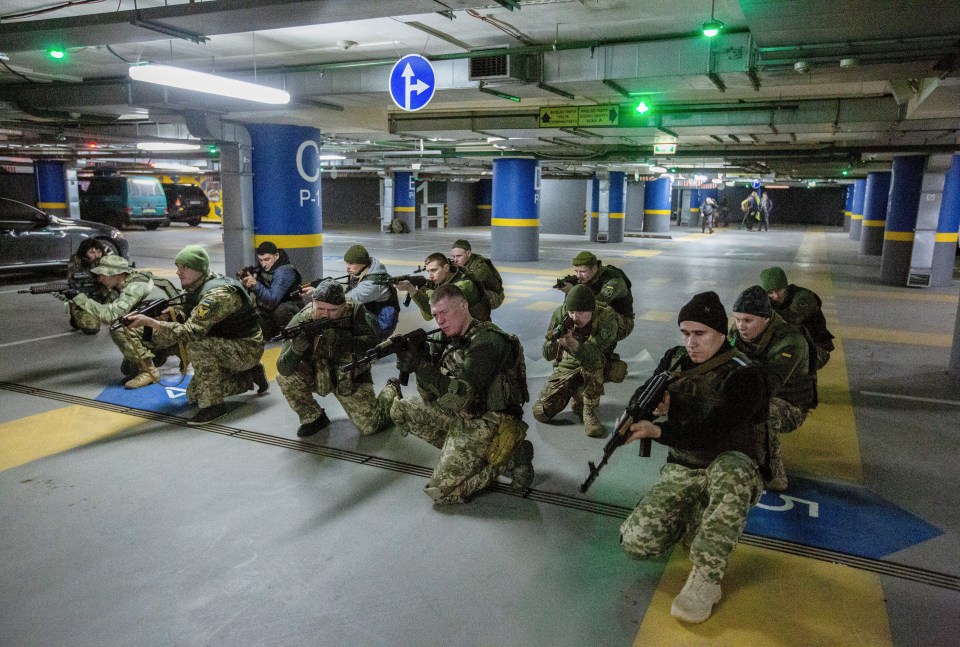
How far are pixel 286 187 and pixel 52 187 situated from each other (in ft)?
54.7

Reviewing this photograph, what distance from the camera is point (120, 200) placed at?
26438mm

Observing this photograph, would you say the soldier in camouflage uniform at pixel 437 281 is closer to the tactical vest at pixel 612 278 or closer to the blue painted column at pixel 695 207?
the tactical vest at pixel 612 278

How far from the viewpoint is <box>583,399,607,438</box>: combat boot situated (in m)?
5.54

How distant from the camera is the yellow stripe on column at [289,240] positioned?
10.7 m

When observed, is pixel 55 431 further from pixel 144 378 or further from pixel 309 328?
pixel 309 328

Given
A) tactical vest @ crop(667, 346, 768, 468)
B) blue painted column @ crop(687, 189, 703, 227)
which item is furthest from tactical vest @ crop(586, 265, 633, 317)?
blue painted column @ crop(687, 189, 703, 227)

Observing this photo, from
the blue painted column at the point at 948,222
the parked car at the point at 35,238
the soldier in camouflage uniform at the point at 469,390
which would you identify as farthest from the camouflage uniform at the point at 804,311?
the parked car at the point at 35,238

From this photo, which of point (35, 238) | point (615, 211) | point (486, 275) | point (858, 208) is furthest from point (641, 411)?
point (858, 208)

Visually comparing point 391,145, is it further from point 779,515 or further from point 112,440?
point 779,515

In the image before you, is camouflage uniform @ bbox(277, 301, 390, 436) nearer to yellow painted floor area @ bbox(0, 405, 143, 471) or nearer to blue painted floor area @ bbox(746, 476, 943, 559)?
yellow painted floor area @ bbox(0, 405, 143, 471)

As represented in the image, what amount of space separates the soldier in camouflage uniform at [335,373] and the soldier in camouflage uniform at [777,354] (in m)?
2.83

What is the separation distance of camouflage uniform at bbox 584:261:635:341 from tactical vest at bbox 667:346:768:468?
2780 mm

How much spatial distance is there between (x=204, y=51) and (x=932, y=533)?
8.68m

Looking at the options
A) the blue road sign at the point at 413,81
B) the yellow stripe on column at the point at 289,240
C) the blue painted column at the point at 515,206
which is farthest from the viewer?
the blue painted column at the point at 515,206
